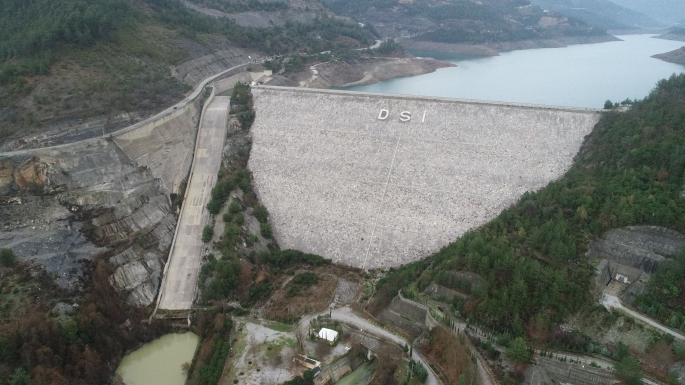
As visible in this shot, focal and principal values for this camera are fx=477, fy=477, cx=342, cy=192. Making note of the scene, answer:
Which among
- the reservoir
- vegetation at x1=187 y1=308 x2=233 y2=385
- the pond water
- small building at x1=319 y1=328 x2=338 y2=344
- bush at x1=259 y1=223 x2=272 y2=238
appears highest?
the reservoir

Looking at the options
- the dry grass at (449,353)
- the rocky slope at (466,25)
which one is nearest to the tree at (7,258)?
the dry grass at (449,353)

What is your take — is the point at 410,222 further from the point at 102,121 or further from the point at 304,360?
the point at 102,121

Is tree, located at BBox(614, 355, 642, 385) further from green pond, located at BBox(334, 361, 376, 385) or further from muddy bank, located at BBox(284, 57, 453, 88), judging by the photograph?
muddy bank, located at BBox(284, 57, 453, 88)

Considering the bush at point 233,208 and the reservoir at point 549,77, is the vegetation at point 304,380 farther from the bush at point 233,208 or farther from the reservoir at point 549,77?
the reservoir at point 549,77

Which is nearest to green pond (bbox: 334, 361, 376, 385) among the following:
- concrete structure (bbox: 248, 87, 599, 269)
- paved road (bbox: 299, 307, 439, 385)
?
paved road (bbox: 299, 307, 439, 385)

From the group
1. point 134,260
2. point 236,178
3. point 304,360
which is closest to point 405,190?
point 236,178

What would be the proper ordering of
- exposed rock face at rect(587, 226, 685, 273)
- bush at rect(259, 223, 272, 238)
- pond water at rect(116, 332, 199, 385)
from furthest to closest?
bush at rect(259, 223, 272, 238) < pond water at rect(116, 332, 199, 385) < exposed rock face at rect(587, 226, 685, 273)
